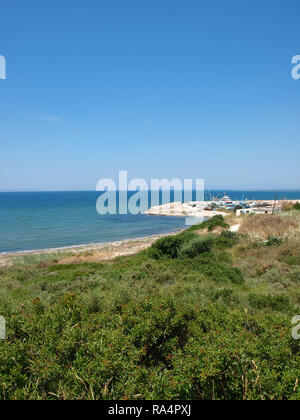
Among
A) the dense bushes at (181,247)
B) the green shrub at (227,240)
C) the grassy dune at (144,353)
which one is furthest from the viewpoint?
the green shrub at (227,240)

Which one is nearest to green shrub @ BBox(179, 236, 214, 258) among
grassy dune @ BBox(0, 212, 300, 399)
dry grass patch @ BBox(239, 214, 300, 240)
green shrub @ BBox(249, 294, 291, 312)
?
dry grass patch @ BBox(239, 214, 300, 240)

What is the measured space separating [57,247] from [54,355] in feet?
96.6

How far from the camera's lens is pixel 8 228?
138ft

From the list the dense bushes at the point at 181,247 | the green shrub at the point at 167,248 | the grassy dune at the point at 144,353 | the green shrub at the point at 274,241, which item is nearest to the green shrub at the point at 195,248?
the dense bushes at the point at 181,247

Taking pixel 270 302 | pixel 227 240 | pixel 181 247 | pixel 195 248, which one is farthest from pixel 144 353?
pixel 227 240

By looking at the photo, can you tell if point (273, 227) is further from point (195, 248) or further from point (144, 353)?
point (144, 353)

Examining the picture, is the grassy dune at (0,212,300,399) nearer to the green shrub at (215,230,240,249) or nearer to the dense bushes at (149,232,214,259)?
the dense bushes at (149,232,214,259)

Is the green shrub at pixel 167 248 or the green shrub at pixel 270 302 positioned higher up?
the green shrub at pixel 270 302

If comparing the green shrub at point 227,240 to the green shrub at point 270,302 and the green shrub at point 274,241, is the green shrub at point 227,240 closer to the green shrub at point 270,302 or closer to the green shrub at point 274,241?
the green shrub at point 274,241

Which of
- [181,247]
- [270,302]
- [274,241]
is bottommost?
[181,247]

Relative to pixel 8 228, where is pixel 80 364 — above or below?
above

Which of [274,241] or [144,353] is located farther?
[274,241]
